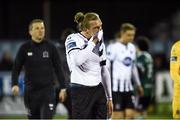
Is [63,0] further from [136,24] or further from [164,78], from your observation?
[164,78]

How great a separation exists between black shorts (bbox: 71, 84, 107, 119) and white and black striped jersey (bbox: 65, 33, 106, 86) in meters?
0.08

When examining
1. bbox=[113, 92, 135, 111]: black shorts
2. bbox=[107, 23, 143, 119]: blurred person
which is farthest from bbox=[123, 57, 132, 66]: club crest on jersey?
bbox=[113, 92, 135, 111]: black shorts

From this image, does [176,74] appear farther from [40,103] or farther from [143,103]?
[143,103]

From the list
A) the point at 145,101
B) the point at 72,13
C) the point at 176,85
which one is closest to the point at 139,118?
the point at 145,101

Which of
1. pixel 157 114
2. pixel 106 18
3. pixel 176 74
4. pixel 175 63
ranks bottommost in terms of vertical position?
pixel 157 114

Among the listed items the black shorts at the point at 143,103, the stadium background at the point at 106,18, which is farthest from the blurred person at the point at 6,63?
the black shorts at the point at 143,103

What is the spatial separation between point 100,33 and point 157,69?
12.6 meters

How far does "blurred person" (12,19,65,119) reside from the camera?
1235 cm

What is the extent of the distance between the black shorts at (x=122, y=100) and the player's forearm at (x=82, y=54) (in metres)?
4.75

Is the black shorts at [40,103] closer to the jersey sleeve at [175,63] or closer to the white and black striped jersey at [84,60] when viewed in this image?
the white and black striped jersey at [84,60]

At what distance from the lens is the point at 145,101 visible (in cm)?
1745

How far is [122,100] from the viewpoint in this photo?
15016 mm

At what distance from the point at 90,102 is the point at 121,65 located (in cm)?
474

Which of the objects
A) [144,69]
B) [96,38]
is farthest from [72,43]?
[144,69]
